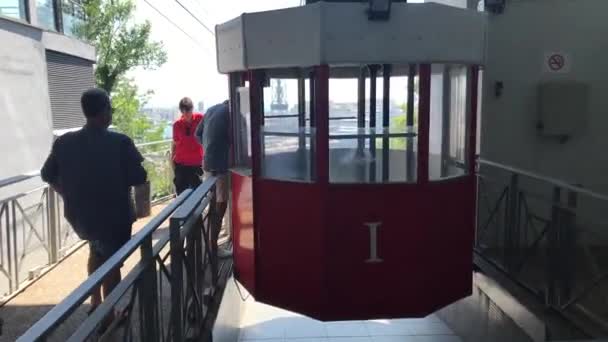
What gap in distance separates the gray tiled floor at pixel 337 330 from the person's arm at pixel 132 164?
13.0 feet

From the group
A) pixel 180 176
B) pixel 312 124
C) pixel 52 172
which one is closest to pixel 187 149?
pixel 180 176

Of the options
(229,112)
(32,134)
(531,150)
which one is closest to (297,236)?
(229,112)

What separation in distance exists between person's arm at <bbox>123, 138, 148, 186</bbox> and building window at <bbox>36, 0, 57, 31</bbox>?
4.37 metres

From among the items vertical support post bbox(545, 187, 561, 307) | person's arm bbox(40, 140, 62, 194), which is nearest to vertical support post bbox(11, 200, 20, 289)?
person's arm bbox(40, 140, 62, 194)

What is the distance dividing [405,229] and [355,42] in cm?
136

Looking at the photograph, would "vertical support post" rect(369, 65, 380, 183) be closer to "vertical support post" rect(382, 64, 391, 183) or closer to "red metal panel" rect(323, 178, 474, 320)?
"vertical support post" rect(382, 64, 391, 183)

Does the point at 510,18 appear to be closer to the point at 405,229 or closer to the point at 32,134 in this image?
the point at 405,229

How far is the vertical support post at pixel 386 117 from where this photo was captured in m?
4.40

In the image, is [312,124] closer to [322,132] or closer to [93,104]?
[322,132]

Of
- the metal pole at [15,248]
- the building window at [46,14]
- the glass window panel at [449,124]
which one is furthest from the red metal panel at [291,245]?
the building window at [46,14]

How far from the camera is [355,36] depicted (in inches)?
154

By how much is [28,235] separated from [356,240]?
124 inches

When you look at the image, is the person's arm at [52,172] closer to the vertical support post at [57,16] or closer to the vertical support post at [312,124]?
the vertical support post at [312,124]

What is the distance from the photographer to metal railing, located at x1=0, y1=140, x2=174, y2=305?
4.96 metres
